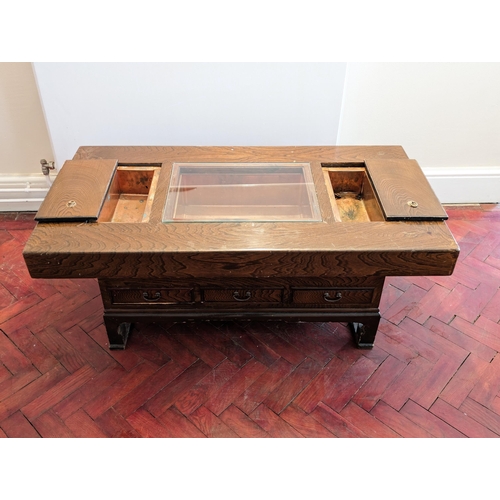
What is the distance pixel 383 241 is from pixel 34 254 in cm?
128

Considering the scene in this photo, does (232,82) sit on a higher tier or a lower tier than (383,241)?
higher

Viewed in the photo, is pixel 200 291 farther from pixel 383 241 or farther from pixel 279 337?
pixel 383 241

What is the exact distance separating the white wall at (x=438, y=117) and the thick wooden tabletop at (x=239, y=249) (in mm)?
1200

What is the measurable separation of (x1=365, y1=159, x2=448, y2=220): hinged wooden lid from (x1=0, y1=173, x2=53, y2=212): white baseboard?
203cm

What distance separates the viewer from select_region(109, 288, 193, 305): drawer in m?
1.99

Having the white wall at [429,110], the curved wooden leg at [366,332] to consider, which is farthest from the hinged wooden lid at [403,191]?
the white wall at [429,110]

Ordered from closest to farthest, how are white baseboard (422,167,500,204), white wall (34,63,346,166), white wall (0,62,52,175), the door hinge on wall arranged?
white wall (34,63,346,166) < white wall (0,62,52,175) < the door hinge on wall < white baseboard (422,167,500,204)

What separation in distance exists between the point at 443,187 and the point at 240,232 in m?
1.92

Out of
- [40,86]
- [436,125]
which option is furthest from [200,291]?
[436,125]

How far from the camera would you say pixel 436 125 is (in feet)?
9.53

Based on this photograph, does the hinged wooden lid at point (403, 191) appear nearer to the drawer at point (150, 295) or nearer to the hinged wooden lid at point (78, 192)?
the drawer at point (150, 295)

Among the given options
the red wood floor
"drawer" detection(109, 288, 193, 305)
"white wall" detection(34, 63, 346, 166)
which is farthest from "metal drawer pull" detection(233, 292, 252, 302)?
"white wall" detection(34, 63, 346, 166)

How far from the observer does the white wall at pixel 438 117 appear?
2.70 metres

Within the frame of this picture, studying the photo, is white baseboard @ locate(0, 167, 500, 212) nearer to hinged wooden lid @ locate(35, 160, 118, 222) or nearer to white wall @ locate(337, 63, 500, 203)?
white wall @ locate(337, 63, 500, 203)
